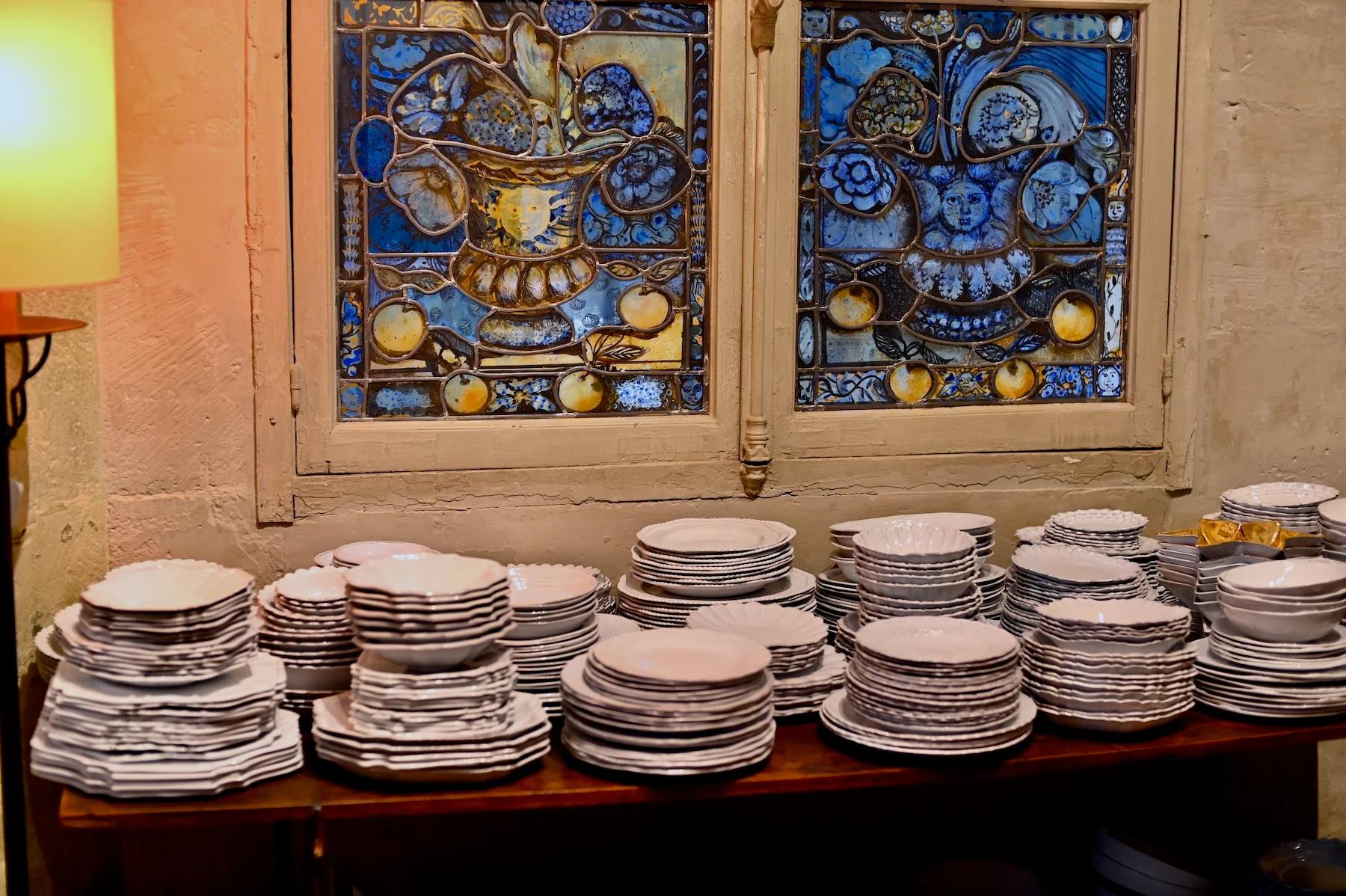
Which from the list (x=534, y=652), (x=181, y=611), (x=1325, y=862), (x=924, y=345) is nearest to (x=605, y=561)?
(x=534, y=652)

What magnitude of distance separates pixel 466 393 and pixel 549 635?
2.64 ft

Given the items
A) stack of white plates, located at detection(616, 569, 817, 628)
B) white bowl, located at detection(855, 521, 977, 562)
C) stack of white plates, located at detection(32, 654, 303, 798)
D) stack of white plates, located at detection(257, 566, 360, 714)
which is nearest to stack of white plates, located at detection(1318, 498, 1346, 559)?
white bowl, located at detection(855, 521, 977, 562)

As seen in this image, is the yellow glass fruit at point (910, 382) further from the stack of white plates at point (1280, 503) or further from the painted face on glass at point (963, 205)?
the stack of white plates at point (1280, 503)

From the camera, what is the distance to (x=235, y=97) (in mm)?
3230

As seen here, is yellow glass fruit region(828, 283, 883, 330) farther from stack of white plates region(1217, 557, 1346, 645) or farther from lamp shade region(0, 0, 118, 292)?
lamp shade region(0, 0, 118, 292)

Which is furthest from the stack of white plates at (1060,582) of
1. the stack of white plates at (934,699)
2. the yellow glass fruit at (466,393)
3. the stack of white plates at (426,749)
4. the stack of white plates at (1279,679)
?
the yellow glass fruit at (466,393)

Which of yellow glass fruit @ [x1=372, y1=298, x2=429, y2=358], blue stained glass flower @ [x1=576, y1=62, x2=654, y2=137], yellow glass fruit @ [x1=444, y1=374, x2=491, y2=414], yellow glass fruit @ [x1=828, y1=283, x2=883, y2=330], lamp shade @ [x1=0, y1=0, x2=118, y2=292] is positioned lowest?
yellow glass fruit @ [x1=444, y1=374, x2=491, y2=414]

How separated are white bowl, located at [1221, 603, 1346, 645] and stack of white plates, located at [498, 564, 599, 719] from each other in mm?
1348

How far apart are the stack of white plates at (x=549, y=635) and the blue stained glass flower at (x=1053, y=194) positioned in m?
1.58

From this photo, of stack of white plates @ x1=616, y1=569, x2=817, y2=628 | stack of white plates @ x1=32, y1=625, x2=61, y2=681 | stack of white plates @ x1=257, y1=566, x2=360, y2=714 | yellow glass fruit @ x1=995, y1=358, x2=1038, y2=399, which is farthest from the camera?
yellow glass fruit @ x1=995, y1=358, x2=1038, y2=399

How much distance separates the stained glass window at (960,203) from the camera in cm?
354

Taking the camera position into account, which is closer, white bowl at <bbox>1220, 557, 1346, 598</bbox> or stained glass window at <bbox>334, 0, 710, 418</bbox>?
white bowl at <bbox>1220, 557, 1346, 598</bbox>

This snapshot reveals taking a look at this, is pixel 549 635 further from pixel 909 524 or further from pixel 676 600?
pixel 909 524

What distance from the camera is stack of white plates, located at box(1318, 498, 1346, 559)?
11.1ft
